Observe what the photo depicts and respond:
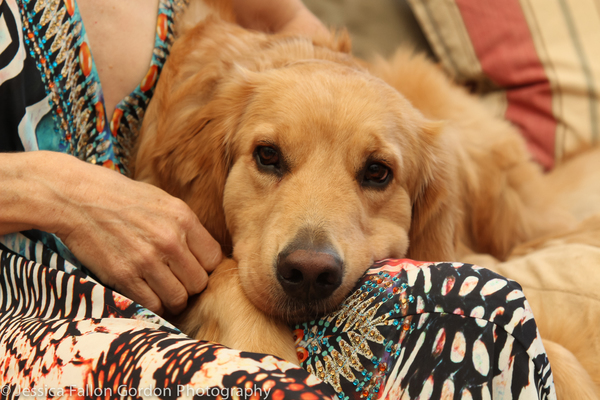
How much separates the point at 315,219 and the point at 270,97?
50cm

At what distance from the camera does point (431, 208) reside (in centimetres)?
176

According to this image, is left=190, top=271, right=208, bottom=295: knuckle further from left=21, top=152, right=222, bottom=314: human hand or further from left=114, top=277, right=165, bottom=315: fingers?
left=114, top=277, right=165, bottom=315: fingers

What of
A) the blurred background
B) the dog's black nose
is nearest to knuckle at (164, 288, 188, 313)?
the dog's black nose

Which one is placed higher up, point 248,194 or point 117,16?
point 117,16

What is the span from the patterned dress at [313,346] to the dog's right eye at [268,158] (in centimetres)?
46

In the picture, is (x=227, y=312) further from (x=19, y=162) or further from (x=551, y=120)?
(x=551, y=120)

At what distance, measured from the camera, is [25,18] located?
147 cm

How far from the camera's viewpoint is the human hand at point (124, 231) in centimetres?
133

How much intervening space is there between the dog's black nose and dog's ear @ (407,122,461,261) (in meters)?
0.65

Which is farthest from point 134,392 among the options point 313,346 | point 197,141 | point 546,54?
point 546,54

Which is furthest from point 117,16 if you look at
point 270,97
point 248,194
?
point 248,194

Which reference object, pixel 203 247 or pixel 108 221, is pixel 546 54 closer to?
pixel 203 247

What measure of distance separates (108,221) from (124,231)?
5 cm

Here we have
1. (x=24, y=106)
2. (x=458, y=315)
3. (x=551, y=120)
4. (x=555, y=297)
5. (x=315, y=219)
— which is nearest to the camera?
(x=458, y=315)
